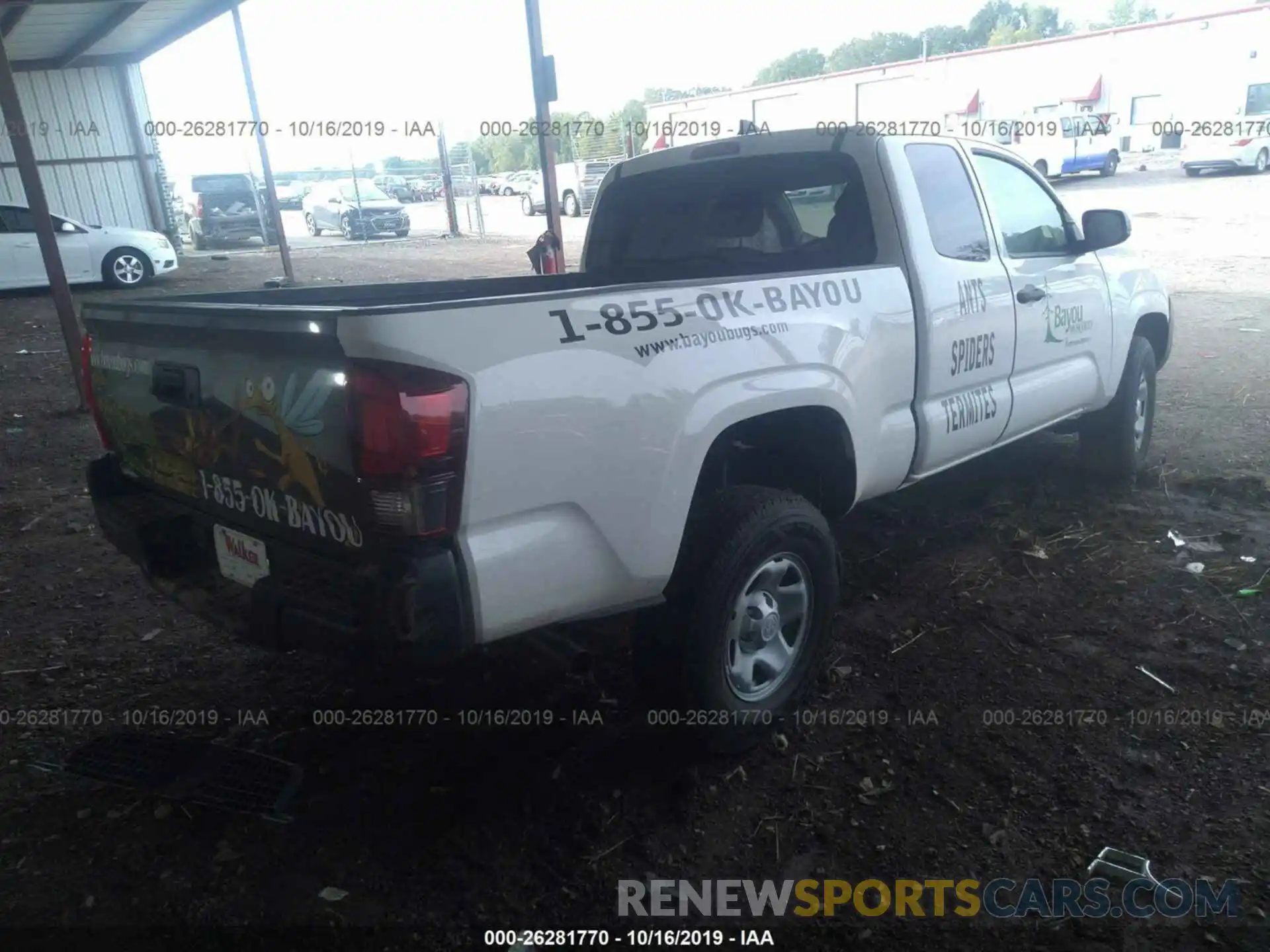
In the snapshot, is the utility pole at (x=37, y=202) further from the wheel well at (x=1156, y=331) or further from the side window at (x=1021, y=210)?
the wheel well at (x=1156, y=331)

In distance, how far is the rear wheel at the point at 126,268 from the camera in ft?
48.0

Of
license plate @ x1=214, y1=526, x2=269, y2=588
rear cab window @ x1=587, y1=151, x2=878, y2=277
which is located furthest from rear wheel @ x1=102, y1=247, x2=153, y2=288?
license plate @ x1=214, y1=526, x2=269, y2=588

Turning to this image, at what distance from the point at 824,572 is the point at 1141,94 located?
40695mm

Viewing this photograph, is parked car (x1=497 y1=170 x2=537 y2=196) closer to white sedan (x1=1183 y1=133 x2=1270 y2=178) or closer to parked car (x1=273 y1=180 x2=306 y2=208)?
parked car (x1=273 y1=180 x2=306 y2=208)

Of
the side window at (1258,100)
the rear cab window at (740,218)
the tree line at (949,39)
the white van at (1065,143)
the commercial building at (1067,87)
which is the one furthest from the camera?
the tree line at (949,39)

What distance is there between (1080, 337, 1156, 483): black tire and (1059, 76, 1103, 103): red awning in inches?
1487

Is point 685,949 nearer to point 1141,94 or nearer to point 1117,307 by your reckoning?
point 1117,307

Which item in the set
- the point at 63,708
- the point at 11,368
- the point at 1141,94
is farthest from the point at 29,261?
the point at 1141,94

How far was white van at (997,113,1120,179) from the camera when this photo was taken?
27.4 metres

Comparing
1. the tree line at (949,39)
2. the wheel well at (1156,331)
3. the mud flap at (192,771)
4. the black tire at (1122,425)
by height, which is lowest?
the mud flap at (192,771)

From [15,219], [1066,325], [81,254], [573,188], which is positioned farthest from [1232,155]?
[15,219]

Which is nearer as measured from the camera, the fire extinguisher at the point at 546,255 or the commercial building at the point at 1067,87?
the fire extinguisher at the point at 546,255

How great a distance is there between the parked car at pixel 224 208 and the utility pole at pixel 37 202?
54.5ft

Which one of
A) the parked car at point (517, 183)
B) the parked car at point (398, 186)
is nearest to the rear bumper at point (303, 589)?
the parked car at point (517, 183)
